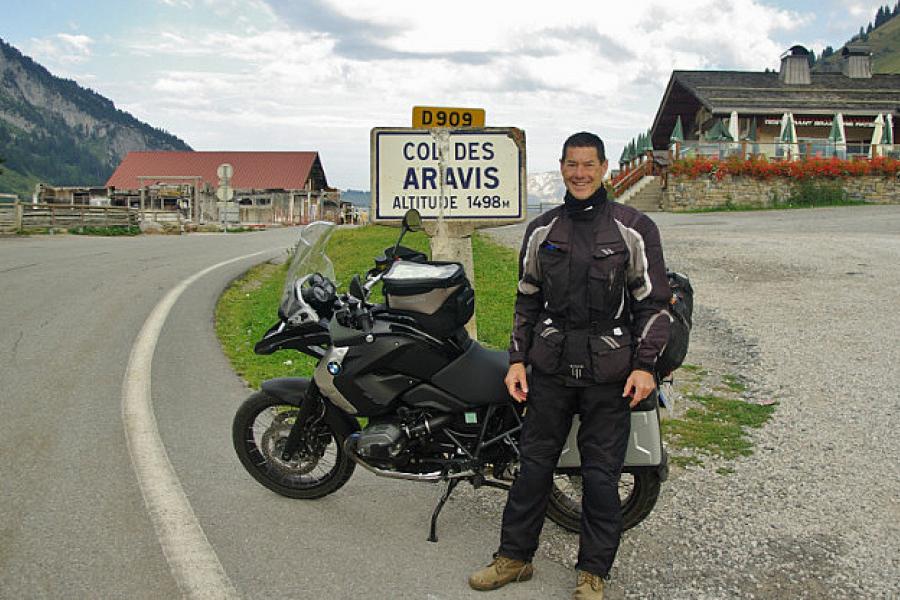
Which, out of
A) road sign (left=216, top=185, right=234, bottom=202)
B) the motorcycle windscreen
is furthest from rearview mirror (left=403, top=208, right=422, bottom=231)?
road sign (left=216, top=185, right=234, bottom=202)

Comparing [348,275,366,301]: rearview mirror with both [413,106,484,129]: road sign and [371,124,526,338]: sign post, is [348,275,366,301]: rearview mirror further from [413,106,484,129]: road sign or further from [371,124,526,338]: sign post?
[413,106,484,129]: road sign

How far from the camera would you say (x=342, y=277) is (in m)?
15.7

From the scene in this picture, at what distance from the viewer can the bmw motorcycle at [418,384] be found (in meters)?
4.27

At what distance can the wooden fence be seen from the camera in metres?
27.6

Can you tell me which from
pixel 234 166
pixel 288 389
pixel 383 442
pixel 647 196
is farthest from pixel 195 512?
pixel 234 166

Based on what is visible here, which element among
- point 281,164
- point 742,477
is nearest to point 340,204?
point 281,164

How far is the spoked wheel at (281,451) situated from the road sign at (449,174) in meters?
2.12

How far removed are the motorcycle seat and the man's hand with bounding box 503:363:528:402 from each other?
0.31 meters

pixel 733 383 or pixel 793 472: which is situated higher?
Result: pixel 733 383

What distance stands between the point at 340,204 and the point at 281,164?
5.91 metres

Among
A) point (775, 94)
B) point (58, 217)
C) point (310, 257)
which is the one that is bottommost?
point (310, 257)

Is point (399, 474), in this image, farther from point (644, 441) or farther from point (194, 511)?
point (644, 441)

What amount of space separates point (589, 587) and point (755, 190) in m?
30.0

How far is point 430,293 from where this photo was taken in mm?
4258
